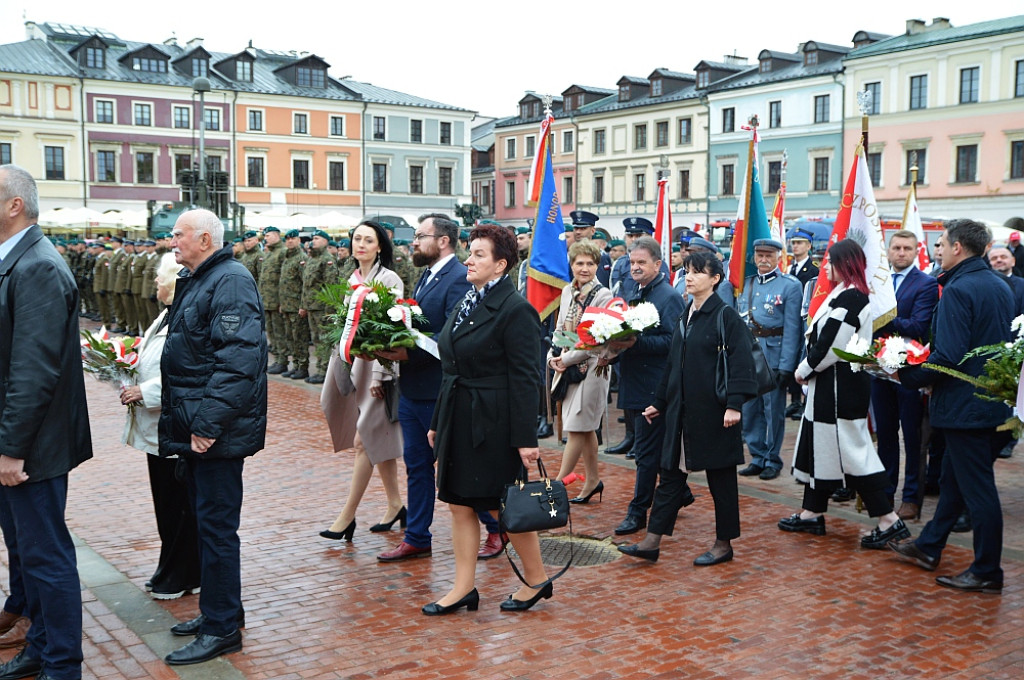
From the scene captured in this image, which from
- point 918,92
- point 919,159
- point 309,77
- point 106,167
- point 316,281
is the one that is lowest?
point 316,281

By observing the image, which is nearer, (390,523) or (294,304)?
(390,523)

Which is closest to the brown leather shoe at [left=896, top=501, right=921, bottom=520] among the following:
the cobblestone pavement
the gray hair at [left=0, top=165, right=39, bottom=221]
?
the cobblestone pavement

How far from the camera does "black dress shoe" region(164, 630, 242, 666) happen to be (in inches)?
Result: 196

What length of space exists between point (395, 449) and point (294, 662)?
7.40 ft

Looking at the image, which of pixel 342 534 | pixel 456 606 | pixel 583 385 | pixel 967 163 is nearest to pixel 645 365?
pixel 583 385

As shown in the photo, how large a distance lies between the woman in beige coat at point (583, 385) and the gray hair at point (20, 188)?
4.31m

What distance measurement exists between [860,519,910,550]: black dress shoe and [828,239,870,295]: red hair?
1658mm

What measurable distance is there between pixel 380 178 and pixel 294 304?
52130 mm

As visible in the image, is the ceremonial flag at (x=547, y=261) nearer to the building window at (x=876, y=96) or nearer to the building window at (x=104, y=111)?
the building window at (x=876, y=96)

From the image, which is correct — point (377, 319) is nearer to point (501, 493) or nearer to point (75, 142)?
point (501, 493)

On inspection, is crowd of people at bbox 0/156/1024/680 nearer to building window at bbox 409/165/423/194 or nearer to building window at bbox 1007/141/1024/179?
building window at bbox 1007/141/1024/179

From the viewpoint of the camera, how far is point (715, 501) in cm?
677

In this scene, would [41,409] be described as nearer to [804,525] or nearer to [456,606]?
[456,606]

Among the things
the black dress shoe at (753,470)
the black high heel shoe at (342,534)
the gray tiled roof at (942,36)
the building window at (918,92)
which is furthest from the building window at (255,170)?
the black high heel shoe at (342,534)
